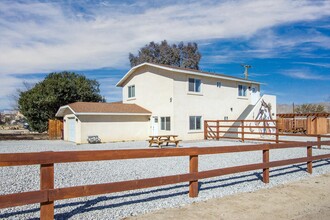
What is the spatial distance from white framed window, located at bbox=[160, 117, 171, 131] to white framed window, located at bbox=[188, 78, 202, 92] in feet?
9.79

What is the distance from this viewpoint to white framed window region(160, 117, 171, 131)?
22438 millimetres

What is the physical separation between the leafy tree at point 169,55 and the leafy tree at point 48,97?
17.4 metres

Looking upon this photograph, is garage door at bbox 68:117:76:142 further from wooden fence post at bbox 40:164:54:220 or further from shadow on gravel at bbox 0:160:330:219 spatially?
wooden fence post at bbox 40:164:54:220

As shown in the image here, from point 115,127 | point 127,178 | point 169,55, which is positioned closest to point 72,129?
point 115,127

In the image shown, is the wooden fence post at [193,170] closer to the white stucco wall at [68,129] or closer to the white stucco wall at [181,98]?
the white stucco wall at [181,98]

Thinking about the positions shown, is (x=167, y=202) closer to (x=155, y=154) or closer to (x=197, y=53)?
(x=155, y=154)

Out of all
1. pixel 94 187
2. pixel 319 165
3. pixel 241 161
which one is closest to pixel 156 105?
pixel 241 161

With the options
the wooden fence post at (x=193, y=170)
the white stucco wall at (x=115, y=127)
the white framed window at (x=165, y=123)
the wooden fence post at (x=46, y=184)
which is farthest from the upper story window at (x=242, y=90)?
the wooden fence post at (x=46, y=184)

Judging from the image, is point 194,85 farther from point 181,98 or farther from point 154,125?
point 154,125

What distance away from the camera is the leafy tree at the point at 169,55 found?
47844mm

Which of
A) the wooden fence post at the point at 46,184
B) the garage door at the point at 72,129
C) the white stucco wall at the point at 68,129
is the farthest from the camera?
the garage door at the point at 72,129

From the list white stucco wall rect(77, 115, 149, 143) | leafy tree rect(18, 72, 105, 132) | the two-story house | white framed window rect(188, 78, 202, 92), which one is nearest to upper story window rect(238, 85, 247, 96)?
the two-story house

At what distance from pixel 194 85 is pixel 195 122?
2942mm

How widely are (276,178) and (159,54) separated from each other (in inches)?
1640
